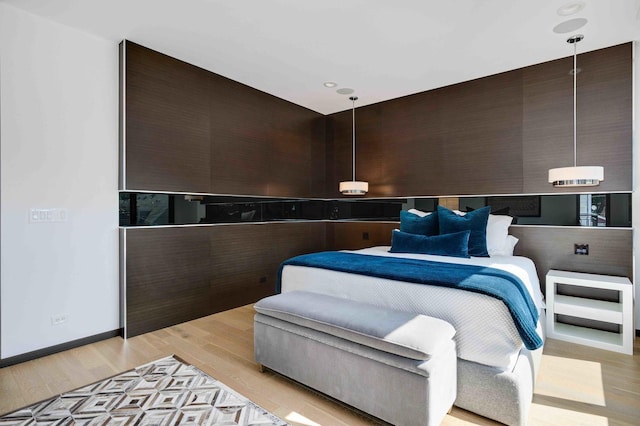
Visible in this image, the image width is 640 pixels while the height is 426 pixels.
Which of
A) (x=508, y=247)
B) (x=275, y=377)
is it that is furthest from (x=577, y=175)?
(x=275, y=377)

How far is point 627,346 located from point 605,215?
1131mm

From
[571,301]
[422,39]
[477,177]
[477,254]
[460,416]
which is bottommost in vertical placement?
[460,416]

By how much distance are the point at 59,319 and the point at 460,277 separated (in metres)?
3.07

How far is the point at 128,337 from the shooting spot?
9.84 feet

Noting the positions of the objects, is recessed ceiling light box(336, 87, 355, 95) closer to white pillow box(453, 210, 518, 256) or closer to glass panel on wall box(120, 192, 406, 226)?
glass panel on wall box(120, 192, 406, 226)

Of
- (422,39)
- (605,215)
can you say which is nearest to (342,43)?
(422,39)

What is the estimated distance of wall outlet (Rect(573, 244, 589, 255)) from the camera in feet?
10.4

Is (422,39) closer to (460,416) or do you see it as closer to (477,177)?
(477,177)

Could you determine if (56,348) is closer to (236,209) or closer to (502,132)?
(236,209)

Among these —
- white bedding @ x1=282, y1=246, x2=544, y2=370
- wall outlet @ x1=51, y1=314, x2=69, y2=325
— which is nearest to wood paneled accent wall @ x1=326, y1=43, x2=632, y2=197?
white bedding @ x1=282, y1=246, x2=544, y2=370

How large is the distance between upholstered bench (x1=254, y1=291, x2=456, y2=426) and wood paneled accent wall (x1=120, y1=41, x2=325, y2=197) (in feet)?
5.80

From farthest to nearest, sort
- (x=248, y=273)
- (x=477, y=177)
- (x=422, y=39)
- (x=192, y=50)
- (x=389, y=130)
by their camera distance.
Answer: (x=389, y=130) < (x=248, y=273) < (x=477, y=177) < (x=192, y=50) < (x=422, y=39)

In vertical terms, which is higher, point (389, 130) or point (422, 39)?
point (422, 39)

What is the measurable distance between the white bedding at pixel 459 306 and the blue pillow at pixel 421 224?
3.18ft
